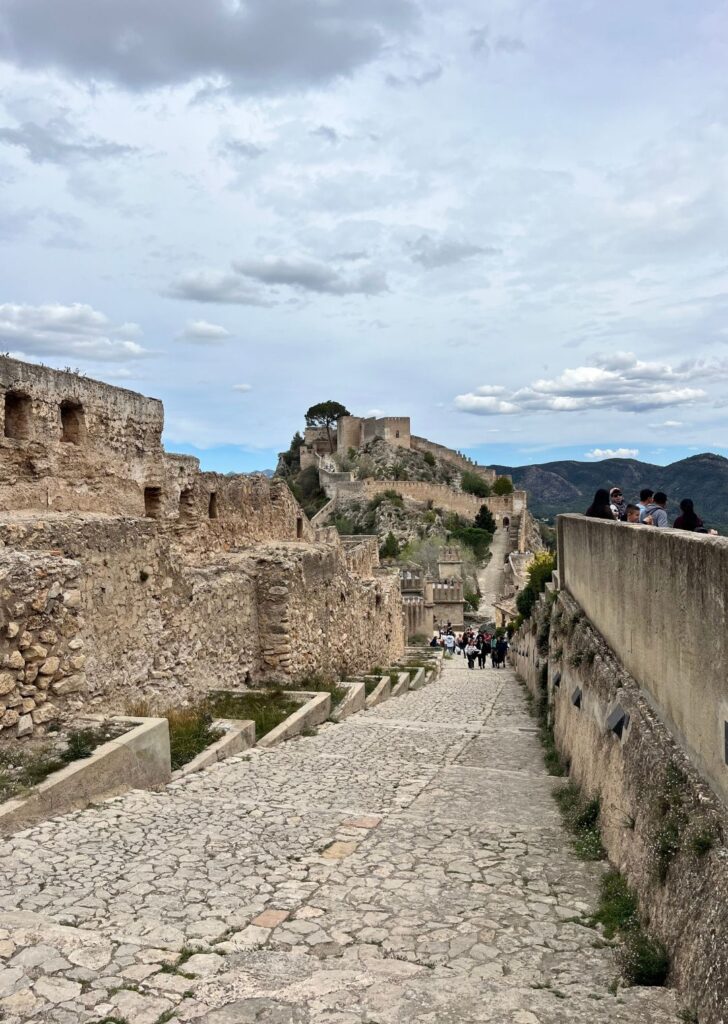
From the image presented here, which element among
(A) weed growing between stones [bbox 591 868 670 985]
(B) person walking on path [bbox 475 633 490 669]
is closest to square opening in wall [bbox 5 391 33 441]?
(A) weed growing between stones [bbox 591 868 670 985]

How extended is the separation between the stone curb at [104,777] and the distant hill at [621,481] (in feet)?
195

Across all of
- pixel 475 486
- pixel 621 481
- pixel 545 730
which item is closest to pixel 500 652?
pixel 545 730

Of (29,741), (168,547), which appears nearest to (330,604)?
(168,547)

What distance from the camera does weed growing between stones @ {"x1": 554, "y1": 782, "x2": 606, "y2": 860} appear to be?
18.8 feet

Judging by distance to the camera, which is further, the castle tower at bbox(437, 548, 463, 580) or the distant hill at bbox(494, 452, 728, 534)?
the distant hill at bbox(494, 452, 728, 534)

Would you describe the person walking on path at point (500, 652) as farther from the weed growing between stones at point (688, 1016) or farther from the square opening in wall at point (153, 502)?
the weed growing between stones at point (688, 1016)

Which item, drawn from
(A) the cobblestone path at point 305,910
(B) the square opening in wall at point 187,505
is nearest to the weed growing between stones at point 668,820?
(A) the cobblestone path at point 305,910

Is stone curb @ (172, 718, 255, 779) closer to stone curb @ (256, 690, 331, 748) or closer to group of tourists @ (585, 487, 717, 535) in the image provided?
stone curb @ (256, 690, 331, 748)

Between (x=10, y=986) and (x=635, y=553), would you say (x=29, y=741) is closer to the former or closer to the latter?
(x=10, y=986)

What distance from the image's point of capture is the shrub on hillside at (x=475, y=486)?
298ft

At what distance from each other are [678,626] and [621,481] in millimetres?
144835

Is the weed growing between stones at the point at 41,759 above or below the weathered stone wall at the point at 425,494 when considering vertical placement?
below

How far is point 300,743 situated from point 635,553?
5046 mm

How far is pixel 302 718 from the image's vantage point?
10.3 meters
